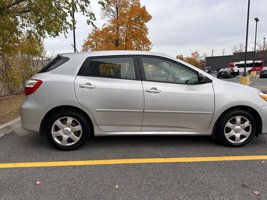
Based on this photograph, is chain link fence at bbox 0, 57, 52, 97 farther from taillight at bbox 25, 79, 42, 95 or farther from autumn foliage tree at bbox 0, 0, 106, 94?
taillight at bbox 25, 79, 42, 95

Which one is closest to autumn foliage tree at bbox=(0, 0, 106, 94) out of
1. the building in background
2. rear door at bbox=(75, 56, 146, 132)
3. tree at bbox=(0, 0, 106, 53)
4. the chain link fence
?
tree at bbox=(0, 0, 106, 53)

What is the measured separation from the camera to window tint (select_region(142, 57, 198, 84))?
4.42 m

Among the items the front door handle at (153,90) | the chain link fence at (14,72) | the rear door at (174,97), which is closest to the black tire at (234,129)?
the rear door at (174,97)

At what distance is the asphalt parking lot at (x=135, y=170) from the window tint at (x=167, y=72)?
3.85 ft

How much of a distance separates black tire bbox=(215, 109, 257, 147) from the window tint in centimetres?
84

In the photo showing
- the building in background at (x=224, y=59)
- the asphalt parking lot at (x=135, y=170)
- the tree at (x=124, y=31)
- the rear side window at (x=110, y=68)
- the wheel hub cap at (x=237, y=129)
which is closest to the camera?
the asphalt parking lot at (x=135, y=170)

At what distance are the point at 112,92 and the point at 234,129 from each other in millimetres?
2164

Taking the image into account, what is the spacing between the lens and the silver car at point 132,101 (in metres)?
4.25

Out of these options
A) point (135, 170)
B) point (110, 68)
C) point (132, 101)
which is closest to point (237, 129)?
point (132, 101)

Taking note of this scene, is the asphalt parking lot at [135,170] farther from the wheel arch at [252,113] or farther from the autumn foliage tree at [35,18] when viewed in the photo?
the autumn foliage tree at [35,18]

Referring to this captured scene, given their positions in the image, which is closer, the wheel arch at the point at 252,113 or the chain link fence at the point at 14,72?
the wheel arch at the point at 252,113

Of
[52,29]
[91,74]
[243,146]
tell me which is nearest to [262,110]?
[243,146]

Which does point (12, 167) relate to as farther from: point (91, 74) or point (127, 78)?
point (127, 78)

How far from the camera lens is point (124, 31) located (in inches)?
934
